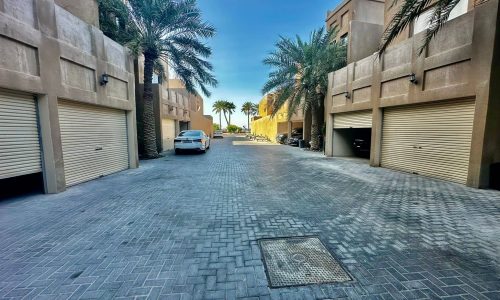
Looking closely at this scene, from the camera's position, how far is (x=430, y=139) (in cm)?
796

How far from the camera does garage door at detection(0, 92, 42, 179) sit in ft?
17.0

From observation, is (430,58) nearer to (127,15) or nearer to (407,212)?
(407,212)

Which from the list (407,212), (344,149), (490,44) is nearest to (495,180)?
(490,44)

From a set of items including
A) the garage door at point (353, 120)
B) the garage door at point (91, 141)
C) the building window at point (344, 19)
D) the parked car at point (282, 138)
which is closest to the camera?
the garage door at point (91, 141)

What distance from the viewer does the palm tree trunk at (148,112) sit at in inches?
477

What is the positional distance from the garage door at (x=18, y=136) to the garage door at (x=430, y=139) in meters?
12.4

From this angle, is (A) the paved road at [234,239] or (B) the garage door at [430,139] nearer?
(A) the paved road at [234,239]

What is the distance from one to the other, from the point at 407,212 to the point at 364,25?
11371 millimetres

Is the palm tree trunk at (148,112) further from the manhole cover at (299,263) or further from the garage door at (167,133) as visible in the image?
the manhole cover at (299,263)

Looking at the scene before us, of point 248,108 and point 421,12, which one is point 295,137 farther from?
point 248,108

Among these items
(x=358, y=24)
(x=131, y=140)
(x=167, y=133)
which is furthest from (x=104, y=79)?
(x=358, y=24)

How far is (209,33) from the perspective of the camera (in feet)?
38.5

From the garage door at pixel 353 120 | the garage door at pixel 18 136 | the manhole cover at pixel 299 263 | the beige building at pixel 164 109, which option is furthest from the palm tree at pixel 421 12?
the beige building at pixel 164 109

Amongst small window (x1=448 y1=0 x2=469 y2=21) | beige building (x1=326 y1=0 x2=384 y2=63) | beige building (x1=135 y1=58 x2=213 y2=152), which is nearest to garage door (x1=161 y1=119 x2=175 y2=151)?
beige building (x1=135 y1=58 x2=213 y2=152)
